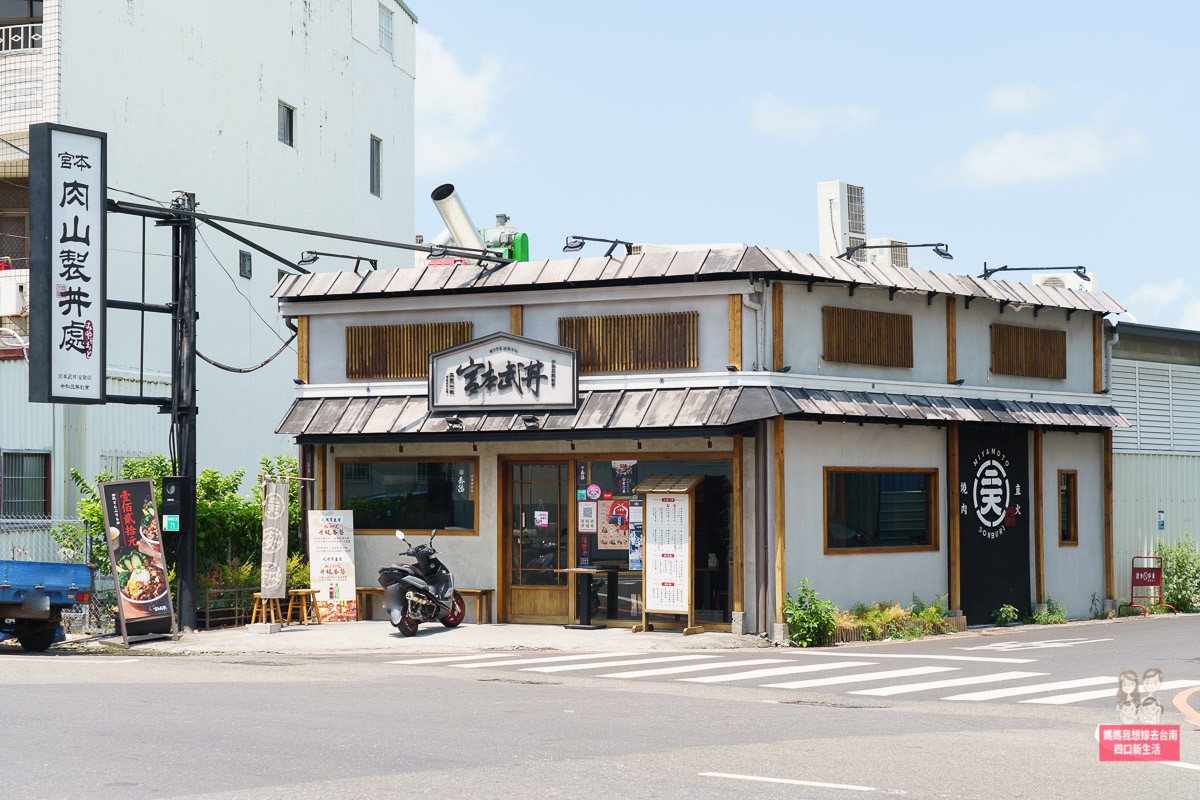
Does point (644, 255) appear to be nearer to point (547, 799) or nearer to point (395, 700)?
point (395, 700)

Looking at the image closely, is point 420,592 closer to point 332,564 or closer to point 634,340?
point 332,564

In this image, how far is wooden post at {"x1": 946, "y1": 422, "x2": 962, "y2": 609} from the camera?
22.9 metres

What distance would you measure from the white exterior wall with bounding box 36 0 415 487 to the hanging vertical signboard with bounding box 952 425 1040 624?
1665 cm

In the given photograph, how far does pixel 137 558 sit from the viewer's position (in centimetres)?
2081

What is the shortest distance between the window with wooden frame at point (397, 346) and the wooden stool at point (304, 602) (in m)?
3.77

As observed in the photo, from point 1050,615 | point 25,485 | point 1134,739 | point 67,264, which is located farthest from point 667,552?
point 1134,739

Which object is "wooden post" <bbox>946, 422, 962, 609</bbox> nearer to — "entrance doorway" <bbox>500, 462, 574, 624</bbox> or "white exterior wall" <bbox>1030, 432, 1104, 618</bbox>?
"white exterior wall" <bbox>1030, 432, 1104, 618</bbox>

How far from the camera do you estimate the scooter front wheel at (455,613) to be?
70.7ft

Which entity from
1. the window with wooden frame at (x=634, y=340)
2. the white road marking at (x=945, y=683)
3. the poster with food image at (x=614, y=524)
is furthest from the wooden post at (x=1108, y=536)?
the white road marking at (x=945, y=683)

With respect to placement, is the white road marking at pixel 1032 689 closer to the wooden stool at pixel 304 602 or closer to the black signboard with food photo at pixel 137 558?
the wooden stool at pixel 304 602

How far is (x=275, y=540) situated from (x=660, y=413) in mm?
6633

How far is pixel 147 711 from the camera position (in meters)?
12.2

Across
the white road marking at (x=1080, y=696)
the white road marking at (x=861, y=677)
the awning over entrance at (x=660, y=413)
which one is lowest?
the white road marking at (x=861, y=677)

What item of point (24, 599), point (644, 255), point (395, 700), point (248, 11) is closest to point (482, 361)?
point (644, 255)
